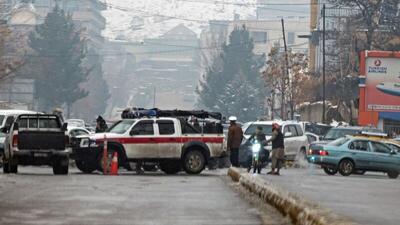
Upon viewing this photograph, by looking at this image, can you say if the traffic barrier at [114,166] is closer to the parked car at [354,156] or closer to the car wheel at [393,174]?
the parked car at [354,156]

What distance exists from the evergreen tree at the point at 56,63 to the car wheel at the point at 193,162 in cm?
8467

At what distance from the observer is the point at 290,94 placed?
91500mm

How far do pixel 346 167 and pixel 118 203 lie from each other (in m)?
21.2

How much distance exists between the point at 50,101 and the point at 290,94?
3702 centimetres

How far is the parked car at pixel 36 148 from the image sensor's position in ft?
101

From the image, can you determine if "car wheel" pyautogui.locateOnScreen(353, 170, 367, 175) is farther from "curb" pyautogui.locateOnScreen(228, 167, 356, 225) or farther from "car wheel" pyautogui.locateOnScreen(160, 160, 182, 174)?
"curb" pyautogui.locateOnScreen(228, 167, 356, 225)

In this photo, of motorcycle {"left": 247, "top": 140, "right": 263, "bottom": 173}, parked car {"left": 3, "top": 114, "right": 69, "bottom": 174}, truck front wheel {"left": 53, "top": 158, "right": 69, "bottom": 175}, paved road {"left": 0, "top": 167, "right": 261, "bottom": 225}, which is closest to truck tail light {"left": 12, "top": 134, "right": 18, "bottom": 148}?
parked car {"left": 3, "top": 114, "right": 69, "bottom": 174}

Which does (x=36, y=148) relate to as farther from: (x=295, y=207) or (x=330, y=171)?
(x=295, y=207)

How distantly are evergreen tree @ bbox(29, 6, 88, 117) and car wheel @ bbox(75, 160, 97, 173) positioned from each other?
83.9m

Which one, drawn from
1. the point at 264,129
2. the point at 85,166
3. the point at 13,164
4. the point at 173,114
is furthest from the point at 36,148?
the point at 264,129

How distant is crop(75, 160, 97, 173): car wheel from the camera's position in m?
32.2

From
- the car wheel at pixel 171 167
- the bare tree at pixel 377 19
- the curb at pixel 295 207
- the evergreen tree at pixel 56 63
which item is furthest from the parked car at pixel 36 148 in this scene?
the evergreen tree at pixel 56 63

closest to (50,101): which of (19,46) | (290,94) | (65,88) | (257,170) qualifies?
(65,88)

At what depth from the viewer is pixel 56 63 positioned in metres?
120
